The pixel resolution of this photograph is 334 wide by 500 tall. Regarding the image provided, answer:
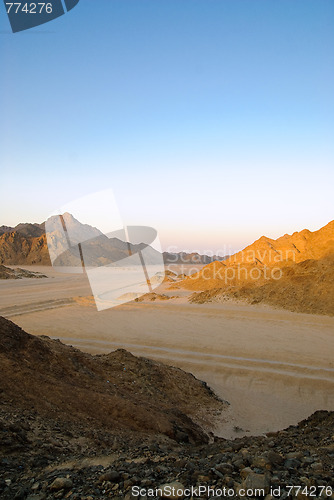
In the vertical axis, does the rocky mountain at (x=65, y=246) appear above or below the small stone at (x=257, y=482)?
above

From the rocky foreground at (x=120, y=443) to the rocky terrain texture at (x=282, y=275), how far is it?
512 inches

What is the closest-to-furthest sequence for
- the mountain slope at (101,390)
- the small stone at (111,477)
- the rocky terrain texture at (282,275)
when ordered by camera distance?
the small stone at (111,477)
the mountain slope at (101,390)
the rocky terrain texture at (282,275)

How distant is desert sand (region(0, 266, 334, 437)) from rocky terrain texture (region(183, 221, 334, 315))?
1297mm

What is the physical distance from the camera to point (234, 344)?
12953 mm

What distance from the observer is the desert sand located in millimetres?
8203

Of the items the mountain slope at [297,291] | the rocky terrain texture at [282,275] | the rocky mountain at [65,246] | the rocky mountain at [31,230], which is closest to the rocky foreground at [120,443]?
the mountain slope at [297,291]

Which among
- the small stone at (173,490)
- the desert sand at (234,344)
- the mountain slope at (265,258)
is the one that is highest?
the mountain slope at (265,258)

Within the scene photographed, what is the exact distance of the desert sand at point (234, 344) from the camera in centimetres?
820

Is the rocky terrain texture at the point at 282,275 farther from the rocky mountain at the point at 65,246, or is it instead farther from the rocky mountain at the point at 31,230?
the rocky mountain at the point at 31,230

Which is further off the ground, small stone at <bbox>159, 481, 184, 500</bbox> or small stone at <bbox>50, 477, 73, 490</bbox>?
small stone at <bbox>159, 481, 184, 500</bbox>

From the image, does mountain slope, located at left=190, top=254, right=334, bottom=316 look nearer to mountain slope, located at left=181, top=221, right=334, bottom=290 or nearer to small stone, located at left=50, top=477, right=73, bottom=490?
mountain slope, located at left=181, top=221, right=334, bottom=290

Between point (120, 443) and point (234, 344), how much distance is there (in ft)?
30.3

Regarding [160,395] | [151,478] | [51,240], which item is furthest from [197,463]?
[51,240]

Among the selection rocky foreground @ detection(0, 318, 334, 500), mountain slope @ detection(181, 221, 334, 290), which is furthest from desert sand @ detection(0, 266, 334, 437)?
mountain slope @ detection(181, 221, 334, 290)
